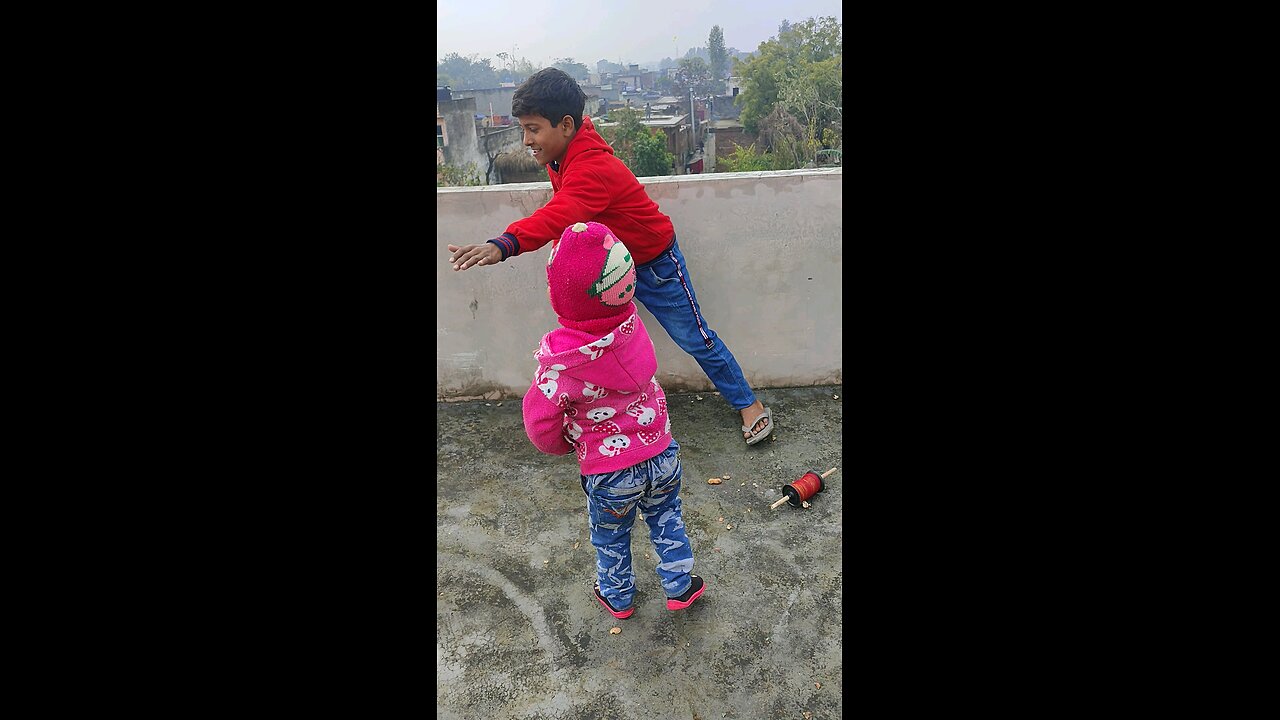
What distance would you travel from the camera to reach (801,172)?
390 centimetres

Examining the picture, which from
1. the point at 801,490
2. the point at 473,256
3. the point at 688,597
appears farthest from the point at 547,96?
the point at 688,597

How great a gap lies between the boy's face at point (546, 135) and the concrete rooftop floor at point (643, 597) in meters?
1.42

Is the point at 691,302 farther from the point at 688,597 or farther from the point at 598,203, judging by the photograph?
the point at 688,597

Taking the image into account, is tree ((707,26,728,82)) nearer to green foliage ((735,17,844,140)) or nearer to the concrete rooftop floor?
green foliage ((735,17,844,140))

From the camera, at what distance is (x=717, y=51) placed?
7094cm

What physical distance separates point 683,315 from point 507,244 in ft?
3.77

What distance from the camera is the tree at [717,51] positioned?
222ft

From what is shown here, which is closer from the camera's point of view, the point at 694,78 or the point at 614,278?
the point at 614,278

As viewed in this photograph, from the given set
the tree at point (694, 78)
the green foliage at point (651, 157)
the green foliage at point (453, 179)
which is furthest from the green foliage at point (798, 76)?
the tree at point (694, 78)

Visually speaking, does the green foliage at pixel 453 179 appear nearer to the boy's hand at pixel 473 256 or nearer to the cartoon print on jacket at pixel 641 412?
the boy's hand at pixel 473 256

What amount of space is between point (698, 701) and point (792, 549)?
846 millimetres

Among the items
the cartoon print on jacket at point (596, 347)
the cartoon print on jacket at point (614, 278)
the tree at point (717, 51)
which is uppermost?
the tree at point (717, 51)

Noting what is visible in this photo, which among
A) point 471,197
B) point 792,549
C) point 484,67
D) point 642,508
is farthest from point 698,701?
point 484,67

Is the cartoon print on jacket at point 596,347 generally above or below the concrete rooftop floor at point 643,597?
above
